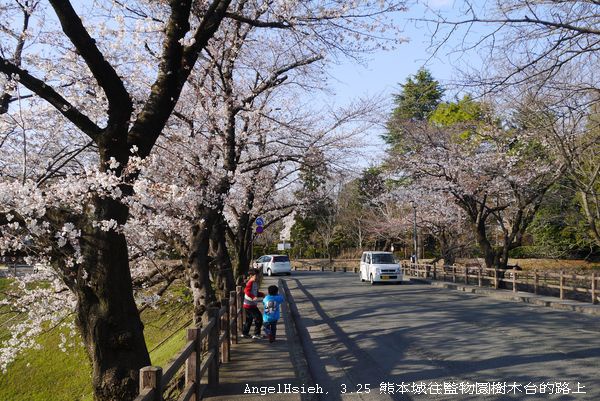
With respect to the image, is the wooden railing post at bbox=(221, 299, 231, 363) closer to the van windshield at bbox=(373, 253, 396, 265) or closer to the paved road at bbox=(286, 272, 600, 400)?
the paved road at bbox=(286, 272, 600, 400)

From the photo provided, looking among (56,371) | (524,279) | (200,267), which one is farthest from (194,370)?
(524,279)

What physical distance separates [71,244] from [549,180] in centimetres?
2345

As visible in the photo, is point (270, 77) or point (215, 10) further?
point (270, 77)

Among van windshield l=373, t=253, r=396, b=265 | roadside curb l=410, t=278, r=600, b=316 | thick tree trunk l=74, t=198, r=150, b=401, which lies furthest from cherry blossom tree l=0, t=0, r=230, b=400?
van windshield l=373, t=253, r=396, b=265

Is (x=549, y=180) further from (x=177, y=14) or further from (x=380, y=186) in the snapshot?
(x=380, y=186)

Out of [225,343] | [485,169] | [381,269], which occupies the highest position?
[485,169]

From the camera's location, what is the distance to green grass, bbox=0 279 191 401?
20.4 m

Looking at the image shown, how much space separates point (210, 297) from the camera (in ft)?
43.4

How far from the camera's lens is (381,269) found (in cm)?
3019

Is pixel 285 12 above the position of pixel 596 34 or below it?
above

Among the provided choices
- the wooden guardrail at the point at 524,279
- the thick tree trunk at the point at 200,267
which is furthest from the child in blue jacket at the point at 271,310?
the wooden guardrail at the point at 524,279

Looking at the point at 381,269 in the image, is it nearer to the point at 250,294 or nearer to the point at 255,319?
the point at 255,319

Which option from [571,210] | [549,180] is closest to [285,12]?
[549,180]

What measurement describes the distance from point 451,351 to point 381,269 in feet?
65.5
